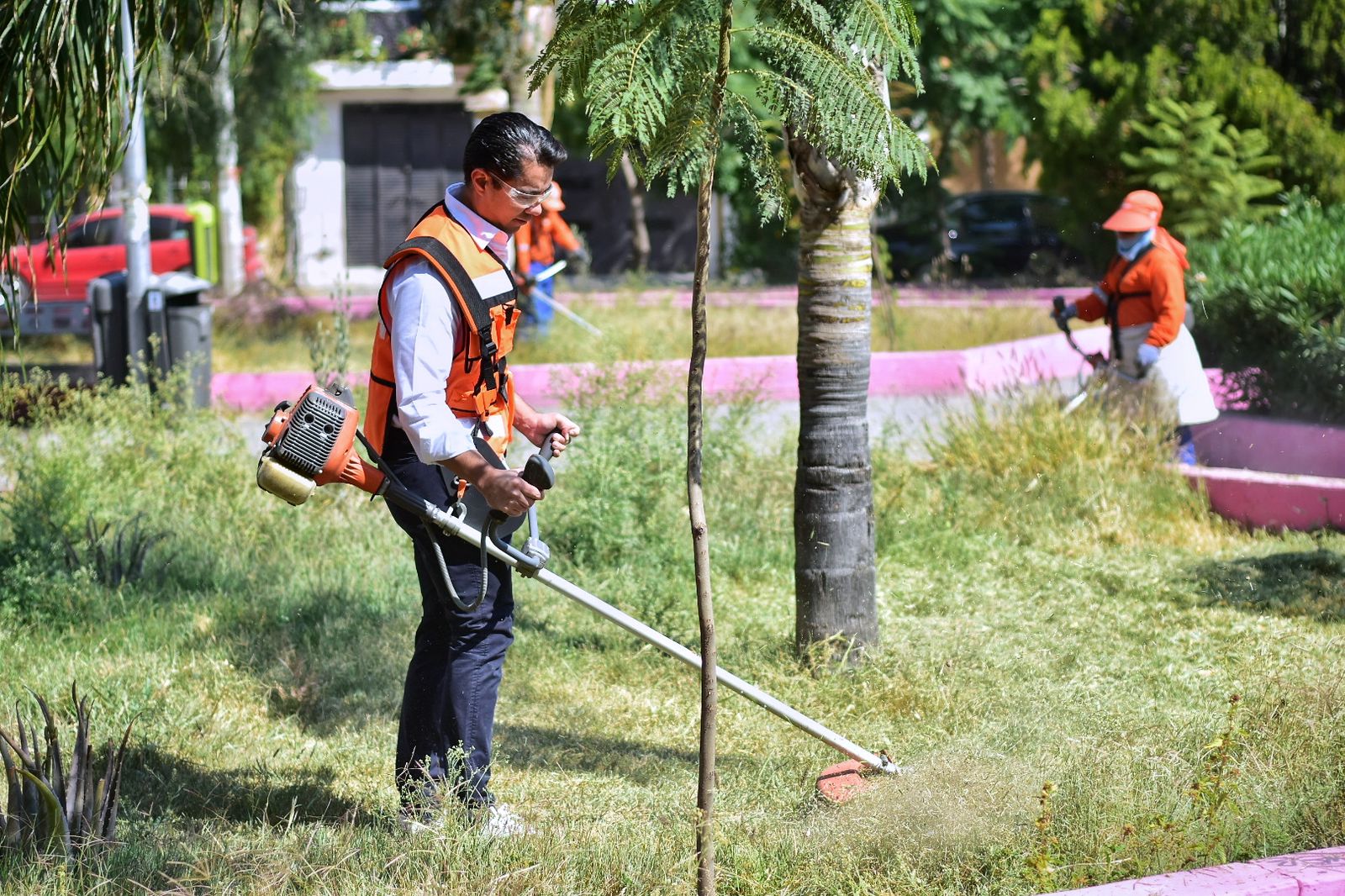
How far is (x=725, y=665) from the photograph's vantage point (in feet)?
17.3

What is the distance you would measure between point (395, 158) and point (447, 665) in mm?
25080

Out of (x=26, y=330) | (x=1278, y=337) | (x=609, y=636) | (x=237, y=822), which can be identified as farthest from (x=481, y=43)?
(x=237, y=822)

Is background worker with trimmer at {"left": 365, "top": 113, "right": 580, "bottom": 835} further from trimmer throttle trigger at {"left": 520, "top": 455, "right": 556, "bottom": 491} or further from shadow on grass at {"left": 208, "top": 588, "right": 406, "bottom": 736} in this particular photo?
shadow on grass at {"left": 208, "top": 588, "right": 406, "bottom": 736}

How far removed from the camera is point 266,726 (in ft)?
15.8

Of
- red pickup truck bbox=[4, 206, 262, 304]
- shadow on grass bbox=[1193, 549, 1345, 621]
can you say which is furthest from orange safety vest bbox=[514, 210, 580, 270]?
shadow on grass bbox=[1193, 549, 1345, 621]

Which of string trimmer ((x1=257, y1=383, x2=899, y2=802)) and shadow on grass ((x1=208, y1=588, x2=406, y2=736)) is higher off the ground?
string trimmer ((x1=257, y1=383, x2=899, y2=802))

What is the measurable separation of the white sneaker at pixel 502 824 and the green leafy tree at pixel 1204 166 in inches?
478

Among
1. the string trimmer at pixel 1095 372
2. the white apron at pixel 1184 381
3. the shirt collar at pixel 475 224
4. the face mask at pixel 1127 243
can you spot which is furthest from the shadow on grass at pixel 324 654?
the face mask at pixel 1127 243

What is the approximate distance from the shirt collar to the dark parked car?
1869 cm

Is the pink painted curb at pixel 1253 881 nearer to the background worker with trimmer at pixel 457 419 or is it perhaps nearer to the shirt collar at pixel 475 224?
the background worker with trimmer at pixel 457 419

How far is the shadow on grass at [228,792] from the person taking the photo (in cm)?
409

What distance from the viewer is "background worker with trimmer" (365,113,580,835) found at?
3520mm

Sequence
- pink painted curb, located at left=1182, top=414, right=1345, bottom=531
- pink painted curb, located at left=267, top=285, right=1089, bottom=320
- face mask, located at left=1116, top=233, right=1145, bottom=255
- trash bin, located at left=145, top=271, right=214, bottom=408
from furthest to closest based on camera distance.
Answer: pink painted curb, located at left=267, top=285, right=1089, bottom=320 → trash bin, located at left=145, top=271, right=214, bottom=408 → face mask, located at left=1116, top=233, right=1145, bottom=255 → pink painted curb, located at left=1182, top=414, right=1345, bottom=531

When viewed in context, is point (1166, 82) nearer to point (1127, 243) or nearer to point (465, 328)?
point (1127, 243)
